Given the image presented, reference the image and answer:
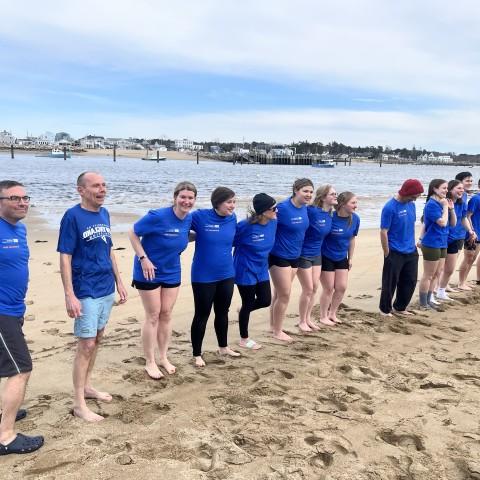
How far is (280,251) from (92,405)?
265cm

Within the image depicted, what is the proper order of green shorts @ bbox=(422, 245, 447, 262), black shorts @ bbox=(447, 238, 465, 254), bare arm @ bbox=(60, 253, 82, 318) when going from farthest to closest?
1. black shorts @ bbox=(447, 238, 465, 254)
2. green shorts @ bbox=(422, 245, 447, 262)
3. bare arm @ bbox=(60, 253, 82, 318)

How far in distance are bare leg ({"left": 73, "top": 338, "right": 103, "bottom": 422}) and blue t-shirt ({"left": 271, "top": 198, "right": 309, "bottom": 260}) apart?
2.53 m

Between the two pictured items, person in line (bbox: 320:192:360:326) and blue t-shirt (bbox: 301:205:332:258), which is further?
person in line (bbox: 320:192:360:326)

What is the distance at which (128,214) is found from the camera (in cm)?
1839

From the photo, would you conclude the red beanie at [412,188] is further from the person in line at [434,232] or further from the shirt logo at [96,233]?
the shirt logo at [96,233]

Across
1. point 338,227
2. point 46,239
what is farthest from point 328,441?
point 46,239

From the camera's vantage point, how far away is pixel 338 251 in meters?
6.44

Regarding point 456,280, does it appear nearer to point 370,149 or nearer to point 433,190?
point 433,190

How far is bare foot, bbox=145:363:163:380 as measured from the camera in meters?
4.70

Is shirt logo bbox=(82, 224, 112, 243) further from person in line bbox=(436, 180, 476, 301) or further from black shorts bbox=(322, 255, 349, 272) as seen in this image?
person in line bbox=(436, 180, 476, 301)

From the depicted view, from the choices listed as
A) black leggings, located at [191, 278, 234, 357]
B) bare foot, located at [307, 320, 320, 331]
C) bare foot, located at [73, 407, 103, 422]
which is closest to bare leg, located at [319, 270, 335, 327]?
bare foot, located at [307, 320, 320, 331]

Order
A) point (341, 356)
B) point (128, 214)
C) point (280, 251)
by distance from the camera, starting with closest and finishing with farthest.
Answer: point (341, 356) < point (280, 251) < point (128, 214)

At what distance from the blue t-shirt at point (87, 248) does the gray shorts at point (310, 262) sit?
2.76 metres

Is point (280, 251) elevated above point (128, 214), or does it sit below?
above
